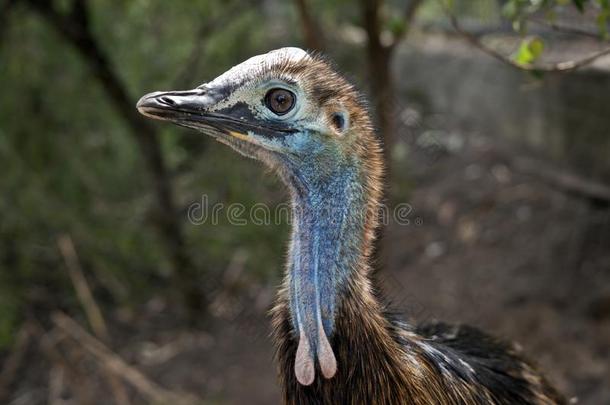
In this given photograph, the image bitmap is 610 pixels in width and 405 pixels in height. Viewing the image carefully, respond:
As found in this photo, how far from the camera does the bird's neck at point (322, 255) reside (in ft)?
7.41

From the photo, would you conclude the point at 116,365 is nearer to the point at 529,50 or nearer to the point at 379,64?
the point at 379,64

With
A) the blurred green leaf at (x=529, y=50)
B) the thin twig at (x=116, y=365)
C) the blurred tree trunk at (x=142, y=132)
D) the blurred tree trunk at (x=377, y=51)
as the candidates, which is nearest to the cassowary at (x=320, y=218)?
the blurred green leaf at (x=529, y=50)

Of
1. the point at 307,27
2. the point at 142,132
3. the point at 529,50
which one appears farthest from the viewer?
the point at 142,132

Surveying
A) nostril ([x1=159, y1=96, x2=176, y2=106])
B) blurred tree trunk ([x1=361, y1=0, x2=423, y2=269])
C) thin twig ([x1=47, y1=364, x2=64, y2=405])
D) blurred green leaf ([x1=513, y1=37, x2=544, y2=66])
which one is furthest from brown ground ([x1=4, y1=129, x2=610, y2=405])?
nostril ([x1=159, y1=96, x2=176, y2=106])

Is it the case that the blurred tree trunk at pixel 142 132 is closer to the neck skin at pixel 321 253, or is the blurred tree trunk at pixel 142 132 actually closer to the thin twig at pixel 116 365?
the thin twig at pixel 116 365

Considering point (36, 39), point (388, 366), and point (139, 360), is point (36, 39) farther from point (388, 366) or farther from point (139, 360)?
point (388, 366)

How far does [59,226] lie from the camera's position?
580 cm

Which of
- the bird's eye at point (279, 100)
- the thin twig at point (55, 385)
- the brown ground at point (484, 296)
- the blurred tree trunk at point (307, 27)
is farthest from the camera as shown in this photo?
the thin twig at point (55, 385)

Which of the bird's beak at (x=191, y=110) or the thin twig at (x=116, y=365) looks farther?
the thin twig at (x=116, y=365)

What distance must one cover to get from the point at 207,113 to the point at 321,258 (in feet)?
1.68

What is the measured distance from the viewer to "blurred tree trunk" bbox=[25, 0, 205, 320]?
4766mm

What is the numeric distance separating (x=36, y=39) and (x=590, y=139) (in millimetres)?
4059

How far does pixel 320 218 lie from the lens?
7.58 ft

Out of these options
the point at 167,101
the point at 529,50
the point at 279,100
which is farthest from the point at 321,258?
the point at 529,50
